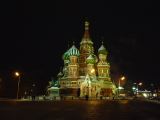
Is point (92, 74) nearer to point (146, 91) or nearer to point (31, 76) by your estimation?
point (31, 76)

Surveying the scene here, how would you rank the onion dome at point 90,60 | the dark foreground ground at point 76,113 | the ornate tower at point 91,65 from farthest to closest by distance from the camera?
the onion dome at point 90,60
the ornate tower at point 91,65
the dark foreground ground at point 76,113

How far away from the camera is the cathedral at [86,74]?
99.1 metres

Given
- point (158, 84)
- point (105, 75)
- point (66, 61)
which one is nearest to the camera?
point (105, 75)

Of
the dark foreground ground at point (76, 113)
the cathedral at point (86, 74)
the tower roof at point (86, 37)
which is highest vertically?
the tower roof at point (86, 37)

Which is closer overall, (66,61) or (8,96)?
(8,96)

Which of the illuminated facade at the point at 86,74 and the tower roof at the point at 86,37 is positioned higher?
the tower roof at the point at 86,37

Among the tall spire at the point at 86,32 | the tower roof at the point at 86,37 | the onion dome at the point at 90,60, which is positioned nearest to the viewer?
the onion dome at the point at 90,60

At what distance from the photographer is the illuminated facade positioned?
325ft

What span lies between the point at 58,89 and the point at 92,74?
42.6 feet

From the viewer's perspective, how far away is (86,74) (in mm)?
103500

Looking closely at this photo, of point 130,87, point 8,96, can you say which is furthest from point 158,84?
point 8,96

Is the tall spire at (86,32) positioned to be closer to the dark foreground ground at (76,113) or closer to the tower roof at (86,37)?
the tower roof at (86,37)

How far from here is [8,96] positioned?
71688mm

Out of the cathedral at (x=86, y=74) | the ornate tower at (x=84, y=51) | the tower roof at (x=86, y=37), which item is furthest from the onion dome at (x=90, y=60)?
the tower roof at (x=86, y=37)
